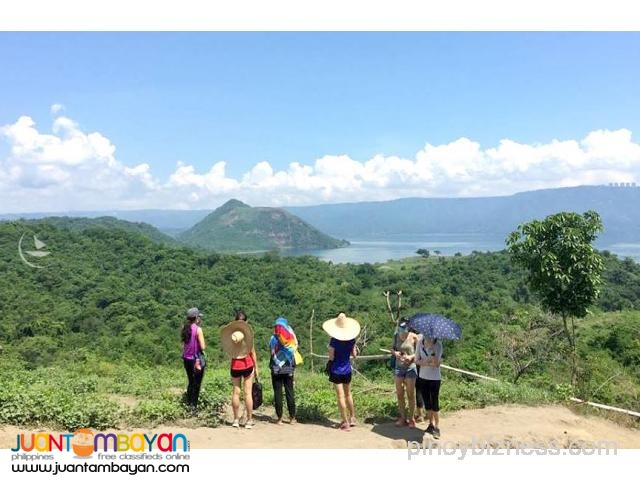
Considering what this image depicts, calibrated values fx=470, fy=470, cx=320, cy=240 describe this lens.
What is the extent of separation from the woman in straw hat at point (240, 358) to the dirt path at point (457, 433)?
0.79ft

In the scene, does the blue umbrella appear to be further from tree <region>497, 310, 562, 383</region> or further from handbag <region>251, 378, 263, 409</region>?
tree <region>497, 310, 562, 383</region>

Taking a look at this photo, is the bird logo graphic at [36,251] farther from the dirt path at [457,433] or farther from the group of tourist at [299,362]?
the dirt path at [457,433]

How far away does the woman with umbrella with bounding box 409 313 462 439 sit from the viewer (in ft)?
17.2

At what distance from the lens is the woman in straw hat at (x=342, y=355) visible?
5.53 meters

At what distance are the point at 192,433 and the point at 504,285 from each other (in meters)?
46.3

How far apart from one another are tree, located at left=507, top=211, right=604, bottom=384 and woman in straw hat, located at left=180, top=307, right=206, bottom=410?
263 inches

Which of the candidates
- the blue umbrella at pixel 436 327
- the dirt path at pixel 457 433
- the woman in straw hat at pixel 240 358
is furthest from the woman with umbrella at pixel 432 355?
the woman in straw hat at pixel 240 358

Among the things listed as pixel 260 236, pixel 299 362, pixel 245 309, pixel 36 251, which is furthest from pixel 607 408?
pixel 260 236

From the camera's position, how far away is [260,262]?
195 ft

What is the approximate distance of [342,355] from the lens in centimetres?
559

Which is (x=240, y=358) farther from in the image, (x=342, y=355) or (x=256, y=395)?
(x=342, y=355)

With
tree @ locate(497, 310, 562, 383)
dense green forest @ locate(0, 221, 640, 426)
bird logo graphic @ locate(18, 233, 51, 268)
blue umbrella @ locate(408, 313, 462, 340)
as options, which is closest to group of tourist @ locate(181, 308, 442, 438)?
blue umbrella @ locate(408, 313, 462, 340)

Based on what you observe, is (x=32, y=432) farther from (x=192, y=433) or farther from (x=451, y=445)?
(x=451, y=445)

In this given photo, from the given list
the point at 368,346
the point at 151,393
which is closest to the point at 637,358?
the point at 368,346
